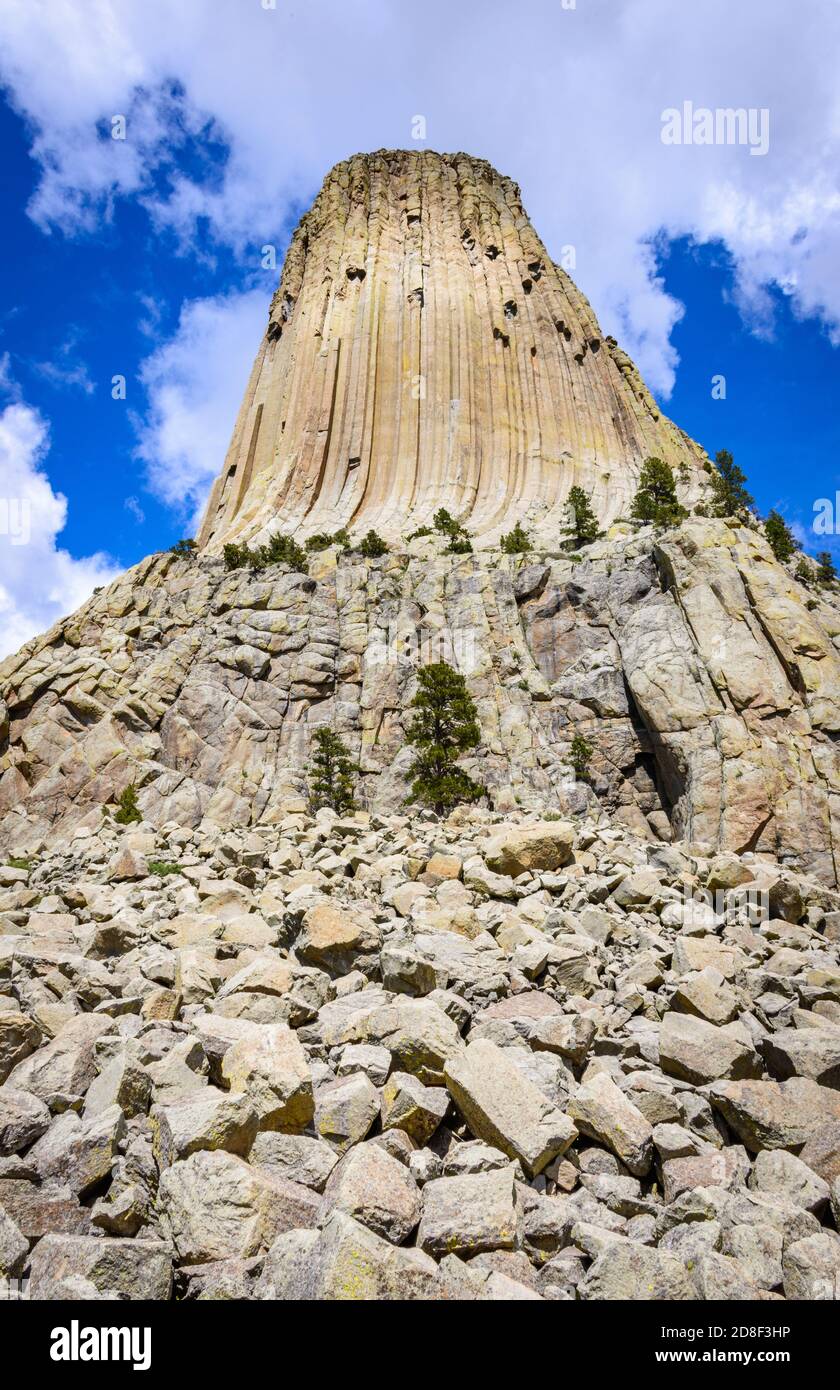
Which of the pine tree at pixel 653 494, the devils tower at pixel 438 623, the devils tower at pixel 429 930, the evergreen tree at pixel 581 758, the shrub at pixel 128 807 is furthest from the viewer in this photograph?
the pine tree at pixel 653 494

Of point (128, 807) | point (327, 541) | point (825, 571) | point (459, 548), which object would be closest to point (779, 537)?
point (825, 571)

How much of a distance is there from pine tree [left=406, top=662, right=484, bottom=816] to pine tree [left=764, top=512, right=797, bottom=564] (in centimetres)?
2108

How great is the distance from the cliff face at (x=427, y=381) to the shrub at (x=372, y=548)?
176 inches

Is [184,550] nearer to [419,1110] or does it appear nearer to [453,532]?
[453,532]

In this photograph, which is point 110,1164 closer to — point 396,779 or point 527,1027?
point 527,1027

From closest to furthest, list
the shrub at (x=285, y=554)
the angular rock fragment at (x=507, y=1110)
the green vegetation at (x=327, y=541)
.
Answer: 1. the angular rock fragment at (x=507, y=1110)
2. the shrub at (x=285, y=554)
3. the green vegetation at (x=327, y=541)

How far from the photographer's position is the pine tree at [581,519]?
4512 centimetres

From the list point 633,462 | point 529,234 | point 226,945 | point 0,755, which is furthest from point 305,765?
point 529,234

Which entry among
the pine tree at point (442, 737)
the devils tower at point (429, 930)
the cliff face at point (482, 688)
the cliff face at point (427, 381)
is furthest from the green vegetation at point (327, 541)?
the pine tree at point (442, 737)

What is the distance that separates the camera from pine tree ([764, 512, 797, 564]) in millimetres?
39938

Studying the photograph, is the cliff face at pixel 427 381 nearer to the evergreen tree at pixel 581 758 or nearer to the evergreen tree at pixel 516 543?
the evergreen tree at pixel 516 543

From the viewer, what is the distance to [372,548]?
45.1 meters

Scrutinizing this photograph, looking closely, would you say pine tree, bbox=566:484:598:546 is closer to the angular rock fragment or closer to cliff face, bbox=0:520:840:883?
cliff face, bbox=0:520:840:883
